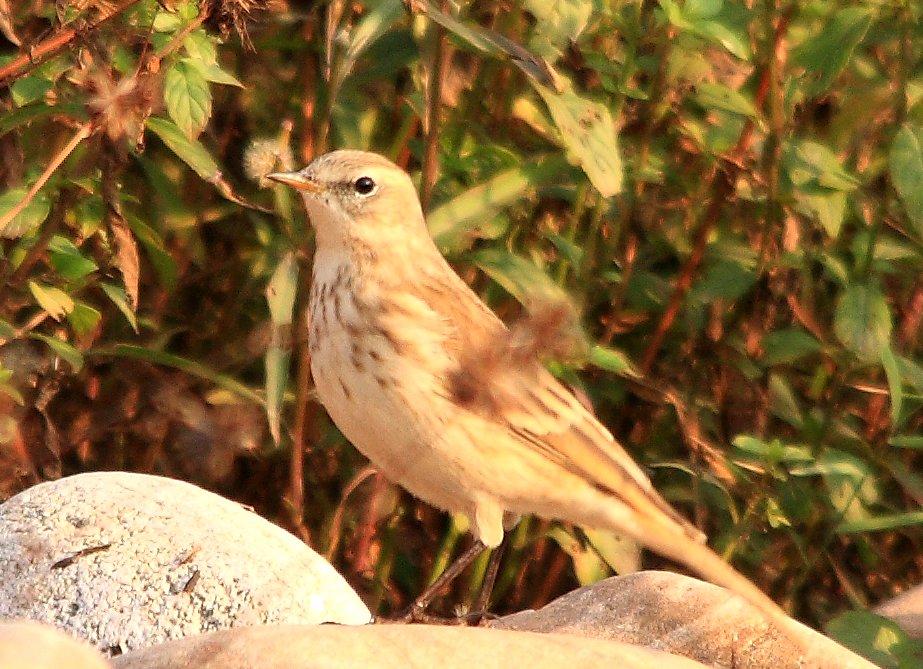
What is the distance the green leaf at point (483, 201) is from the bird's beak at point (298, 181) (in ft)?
1.00

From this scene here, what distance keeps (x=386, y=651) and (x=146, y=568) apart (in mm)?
914

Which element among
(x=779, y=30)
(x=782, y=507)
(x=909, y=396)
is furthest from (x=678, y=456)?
(x=779, y=30)

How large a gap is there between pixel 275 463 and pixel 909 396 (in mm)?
1874

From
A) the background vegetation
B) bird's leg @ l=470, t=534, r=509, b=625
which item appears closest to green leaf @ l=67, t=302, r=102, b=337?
the background vegetation

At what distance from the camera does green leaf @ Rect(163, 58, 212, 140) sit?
155 inches

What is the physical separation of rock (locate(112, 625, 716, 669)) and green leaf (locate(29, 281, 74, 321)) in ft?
3.86

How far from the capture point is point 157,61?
401 cm

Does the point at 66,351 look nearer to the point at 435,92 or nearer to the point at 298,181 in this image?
the point at 298,181

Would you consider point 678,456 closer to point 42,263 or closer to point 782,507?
point 782,507

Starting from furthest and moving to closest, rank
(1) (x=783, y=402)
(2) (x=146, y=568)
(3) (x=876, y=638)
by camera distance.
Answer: (1) (x=783, y=402) < (3) (x=876, y=638) < (2) (x=146, y=568)

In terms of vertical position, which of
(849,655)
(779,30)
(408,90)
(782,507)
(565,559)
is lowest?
(565,559)

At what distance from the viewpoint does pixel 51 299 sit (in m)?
4.19

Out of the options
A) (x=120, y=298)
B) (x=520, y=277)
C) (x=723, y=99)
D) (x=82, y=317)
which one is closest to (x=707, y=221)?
(x=723, y=99)

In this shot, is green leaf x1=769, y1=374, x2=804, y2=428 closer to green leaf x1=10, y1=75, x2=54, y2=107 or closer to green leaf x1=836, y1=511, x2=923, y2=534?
green leaf x1=836, y1=511, x2=923, y2=534
